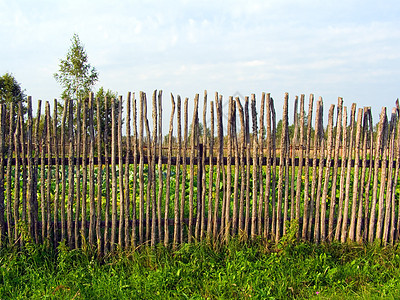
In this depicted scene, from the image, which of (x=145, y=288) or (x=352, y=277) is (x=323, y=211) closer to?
(x=352, y=277)

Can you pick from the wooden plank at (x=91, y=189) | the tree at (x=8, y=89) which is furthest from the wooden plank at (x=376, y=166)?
the tree at (x=8, y=89)

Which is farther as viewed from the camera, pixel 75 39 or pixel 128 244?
pixel 75 39

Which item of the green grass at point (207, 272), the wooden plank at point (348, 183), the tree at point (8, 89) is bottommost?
the green grass at point (207, 272)

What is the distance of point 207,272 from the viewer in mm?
3971

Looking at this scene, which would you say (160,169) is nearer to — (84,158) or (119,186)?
(119,186)

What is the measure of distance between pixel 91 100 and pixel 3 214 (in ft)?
5.78

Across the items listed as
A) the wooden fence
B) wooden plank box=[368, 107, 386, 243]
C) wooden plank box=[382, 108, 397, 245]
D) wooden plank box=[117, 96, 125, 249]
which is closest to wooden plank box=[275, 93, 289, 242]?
the wooden fence

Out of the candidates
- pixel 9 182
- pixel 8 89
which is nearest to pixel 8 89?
pixel 8 89

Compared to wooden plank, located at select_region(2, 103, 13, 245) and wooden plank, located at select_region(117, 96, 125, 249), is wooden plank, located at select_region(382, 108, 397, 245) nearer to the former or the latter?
wooden plank, located at select_region(117, 96, 125, 249)

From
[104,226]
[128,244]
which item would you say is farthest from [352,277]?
[104,226]

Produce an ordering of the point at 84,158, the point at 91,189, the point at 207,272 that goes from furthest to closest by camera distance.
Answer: the point at 84,158
the point at 91,189
the point at 207,272

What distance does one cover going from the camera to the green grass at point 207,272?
→ 145 inches

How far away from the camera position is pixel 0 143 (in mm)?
4418

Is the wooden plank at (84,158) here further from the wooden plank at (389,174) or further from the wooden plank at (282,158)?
the wooden plank at (389,174)
